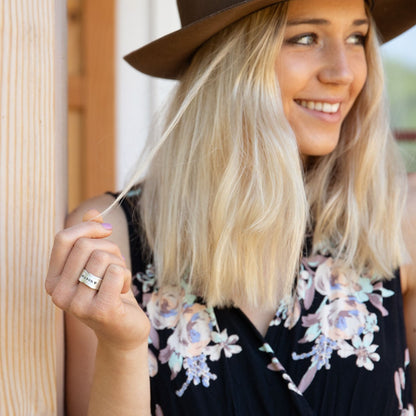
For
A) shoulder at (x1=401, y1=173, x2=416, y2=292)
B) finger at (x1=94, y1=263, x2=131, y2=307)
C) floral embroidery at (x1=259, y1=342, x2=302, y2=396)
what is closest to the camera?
finger at (x1=94, y1=263, x2=131, y2=307)

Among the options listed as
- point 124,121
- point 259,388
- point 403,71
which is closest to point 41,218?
point 259,388

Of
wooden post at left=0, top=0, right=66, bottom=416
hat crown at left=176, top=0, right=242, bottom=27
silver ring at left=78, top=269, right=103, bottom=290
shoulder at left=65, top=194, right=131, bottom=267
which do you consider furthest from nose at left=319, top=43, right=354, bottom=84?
silver ring at left=78, top=269, right=103, bottom=290

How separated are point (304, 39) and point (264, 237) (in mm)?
490

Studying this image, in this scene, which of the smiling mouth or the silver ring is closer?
the silver ring

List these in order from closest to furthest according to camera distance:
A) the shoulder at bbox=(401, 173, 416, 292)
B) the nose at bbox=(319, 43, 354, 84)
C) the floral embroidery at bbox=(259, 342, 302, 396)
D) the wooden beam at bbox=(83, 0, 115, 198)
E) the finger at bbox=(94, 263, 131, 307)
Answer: the finger at bbox=(94, 263, 131, 307) → the floral embroidery at bbox=(259, 342, 302, 396) → the nose at bbox=(319, 43, 354, 84) → the shoulder at bbox=(401, 173, 416, 292) → the wooden beam at bbox=(83, 0, 115, 198)

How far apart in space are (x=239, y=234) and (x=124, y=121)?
4.80 feet

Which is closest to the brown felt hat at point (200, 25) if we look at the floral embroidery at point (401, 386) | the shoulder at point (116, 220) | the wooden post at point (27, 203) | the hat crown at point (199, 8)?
the hat crown at point (199, 8)

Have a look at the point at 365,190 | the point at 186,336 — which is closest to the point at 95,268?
the point at 186,336

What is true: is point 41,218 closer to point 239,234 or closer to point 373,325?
point 239,234

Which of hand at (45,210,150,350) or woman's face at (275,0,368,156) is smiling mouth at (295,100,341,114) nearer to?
woman's face at (275,0,368,156)

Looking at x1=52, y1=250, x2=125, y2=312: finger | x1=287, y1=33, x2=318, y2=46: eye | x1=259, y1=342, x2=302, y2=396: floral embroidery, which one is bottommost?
x1=259, y1=342, x2=302, y2=396: floral embroidery

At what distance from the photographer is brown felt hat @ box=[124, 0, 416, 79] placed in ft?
5.00

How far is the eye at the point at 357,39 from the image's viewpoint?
5.58 ft

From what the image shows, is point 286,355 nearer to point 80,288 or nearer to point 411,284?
point 411,284
